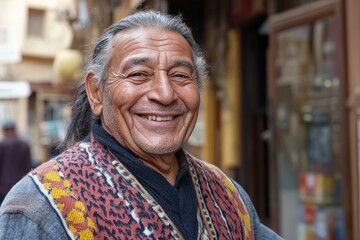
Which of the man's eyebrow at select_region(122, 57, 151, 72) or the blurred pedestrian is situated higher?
the man's eyebrow at select_region(122, 57, 151, 72)

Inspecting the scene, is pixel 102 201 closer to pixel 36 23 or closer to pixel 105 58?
pixel 105 58

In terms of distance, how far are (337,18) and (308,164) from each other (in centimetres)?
134

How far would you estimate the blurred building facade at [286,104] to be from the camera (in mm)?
4574

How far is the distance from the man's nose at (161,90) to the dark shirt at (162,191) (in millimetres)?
192

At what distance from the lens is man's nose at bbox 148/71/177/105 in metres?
1.77

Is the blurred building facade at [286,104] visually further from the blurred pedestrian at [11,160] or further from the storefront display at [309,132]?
the blurred pedestrian at [11,160]

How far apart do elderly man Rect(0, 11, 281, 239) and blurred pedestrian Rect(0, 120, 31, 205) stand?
622 cm

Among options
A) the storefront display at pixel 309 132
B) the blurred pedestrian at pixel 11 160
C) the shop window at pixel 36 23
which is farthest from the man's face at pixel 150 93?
the shop window at pixel 36 23

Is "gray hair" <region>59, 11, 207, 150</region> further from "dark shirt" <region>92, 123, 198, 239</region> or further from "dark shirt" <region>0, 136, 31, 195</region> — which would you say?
"dark shirt" <region>0, 136, 31, 195</region>

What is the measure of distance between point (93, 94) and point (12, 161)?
641cm

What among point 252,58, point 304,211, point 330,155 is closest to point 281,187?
point 304,211

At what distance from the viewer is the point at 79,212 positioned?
5.38ft

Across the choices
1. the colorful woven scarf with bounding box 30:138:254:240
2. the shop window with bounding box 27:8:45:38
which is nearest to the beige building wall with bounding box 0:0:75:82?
the shop window with bounding box 27:8:45:38

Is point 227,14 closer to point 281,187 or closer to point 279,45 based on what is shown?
point 279,45
